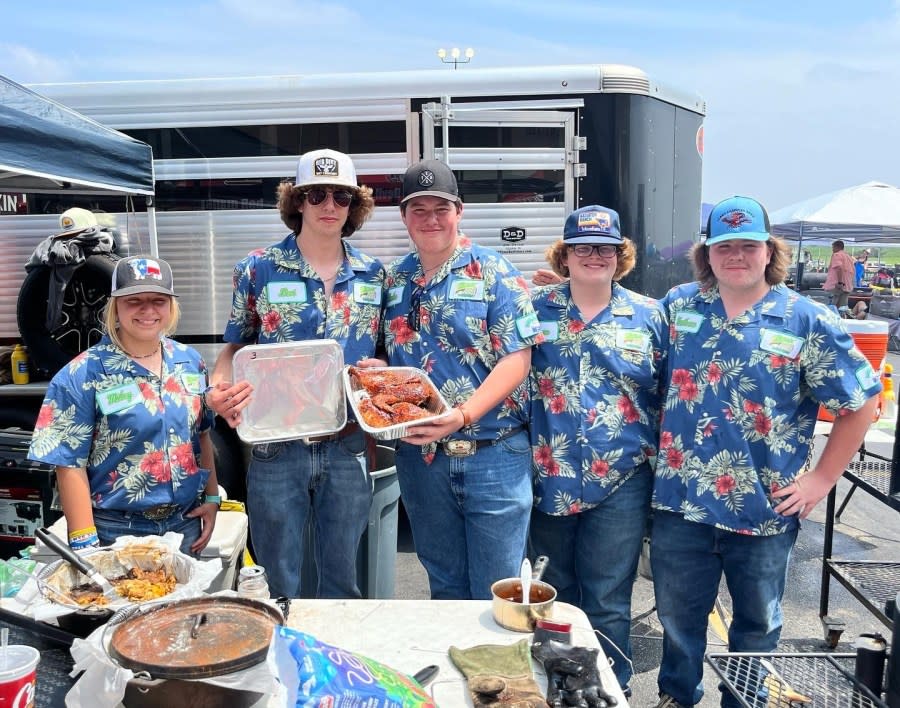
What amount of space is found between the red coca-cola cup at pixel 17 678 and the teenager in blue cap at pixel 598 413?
187cm

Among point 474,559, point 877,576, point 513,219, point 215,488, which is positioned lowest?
point 877,576

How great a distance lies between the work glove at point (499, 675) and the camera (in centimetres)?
163

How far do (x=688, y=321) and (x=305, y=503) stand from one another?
160cm

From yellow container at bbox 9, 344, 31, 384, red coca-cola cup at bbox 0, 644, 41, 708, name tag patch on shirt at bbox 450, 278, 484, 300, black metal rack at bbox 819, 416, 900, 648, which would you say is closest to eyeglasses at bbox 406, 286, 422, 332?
name tag patch on shirt at bbox 450, 278, 484, 300

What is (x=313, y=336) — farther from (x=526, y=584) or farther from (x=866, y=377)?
(x=866, y=377)

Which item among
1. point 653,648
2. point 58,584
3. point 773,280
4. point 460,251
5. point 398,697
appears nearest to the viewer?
point 398,697

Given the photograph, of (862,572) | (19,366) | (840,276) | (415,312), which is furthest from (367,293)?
(840,276)

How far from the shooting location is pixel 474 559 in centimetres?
282

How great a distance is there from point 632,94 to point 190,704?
5.11m

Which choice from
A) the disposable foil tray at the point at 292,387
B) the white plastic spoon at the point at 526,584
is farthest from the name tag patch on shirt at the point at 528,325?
the white plastic spoon at the point at 526,584

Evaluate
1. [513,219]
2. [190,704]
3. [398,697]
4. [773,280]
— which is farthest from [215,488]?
[513,219]

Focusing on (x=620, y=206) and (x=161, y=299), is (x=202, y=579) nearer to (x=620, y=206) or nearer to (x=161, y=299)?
(x=161, y=299)

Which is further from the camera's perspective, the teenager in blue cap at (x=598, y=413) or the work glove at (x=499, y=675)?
the teenager in blue cap at (x=598, y=413)

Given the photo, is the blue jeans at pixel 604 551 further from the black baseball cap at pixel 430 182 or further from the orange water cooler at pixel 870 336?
the orange water cooler at pixel 870 336
